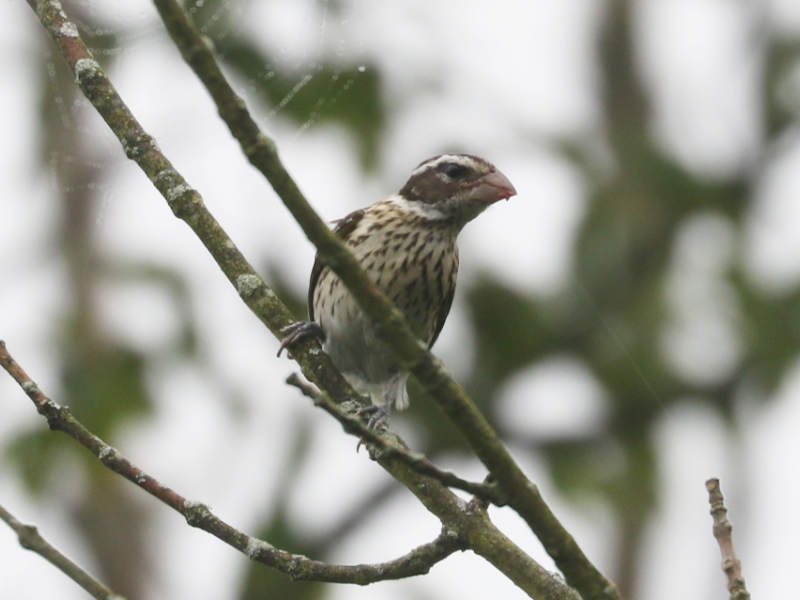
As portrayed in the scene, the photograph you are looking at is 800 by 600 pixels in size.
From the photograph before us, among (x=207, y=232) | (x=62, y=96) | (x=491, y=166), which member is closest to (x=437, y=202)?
(x=491, y=166)

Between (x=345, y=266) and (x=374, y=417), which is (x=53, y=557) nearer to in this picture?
(x=345, y=266)

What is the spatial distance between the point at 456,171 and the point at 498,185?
11.0 inches

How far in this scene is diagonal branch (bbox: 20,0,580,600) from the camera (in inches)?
121

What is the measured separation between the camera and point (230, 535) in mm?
3150

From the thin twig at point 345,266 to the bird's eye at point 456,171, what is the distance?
2.76 meters

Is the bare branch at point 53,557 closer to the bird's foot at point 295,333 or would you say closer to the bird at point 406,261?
the bird's foot at point 295,333

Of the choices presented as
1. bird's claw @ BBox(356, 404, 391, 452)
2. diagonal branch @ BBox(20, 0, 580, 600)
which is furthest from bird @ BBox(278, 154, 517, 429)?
diagonal branch @ BBox(20, 0, 580, 600)

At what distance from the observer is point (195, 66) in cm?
251

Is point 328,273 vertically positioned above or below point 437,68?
below

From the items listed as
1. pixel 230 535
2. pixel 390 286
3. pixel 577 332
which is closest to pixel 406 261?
pixel 390 286

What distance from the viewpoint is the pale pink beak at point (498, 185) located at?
495 cm

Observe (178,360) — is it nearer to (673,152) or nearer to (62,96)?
(62,96)

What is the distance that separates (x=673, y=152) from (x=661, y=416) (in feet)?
6.80

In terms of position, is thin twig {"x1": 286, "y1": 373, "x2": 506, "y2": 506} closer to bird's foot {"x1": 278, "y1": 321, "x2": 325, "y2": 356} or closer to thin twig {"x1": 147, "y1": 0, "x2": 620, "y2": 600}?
thin twig {"x1": 147, "y1": 0, "x2": 620, "y2": 600}
